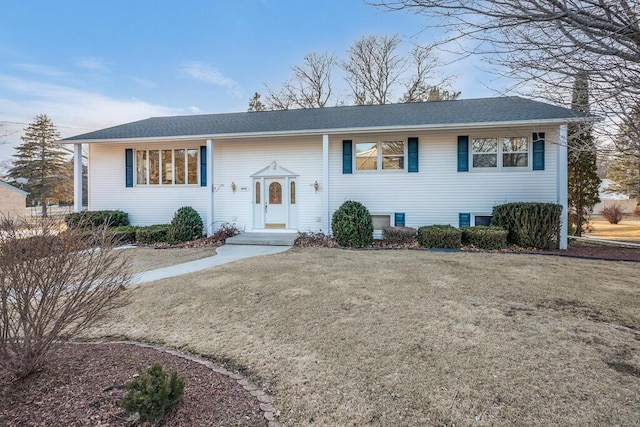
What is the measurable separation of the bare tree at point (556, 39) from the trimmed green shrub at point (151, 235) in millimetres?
9920

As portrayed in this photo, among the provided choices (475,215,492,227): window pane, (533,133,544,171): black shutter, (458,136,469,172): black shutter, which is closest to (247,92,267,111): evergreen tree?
(458,136,469,172): black shutter

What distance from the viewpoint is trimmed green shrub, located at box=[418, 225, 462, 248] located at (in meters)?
8.79

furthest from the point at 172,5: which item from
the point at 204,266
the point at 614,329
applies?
the point at 614,329

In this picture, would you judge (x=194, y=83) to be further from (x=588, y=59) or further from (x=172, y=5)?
(x=588, y=59)

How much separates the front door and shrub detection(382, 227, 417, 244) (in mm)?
3768

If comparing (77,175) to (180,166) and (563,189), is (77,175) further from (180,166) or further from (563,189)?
(563,189)

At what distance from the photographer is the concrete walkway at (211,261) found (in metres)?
6.23

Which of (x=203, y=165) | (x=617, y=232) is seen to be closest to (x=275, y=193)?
(x=203, y=165)

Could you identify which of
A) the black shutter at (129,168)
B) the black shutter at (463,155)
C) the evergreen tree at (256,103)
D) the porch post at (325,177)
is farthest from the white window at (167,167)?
the evergreen tree at (256,103)

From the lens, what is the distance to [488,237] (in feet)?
28.4

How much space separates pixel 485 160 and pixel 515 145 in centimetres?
96

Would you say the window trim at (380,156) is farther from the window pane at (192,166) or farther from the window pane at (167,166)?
the window pane at (167,166)

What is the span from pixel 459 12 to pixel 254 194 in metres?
9.40

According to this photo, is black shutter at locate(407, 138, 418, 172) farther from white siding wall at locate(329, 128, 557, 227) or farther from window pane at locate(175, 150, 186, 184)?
window pane at locate(175, 150, 186, 184)
